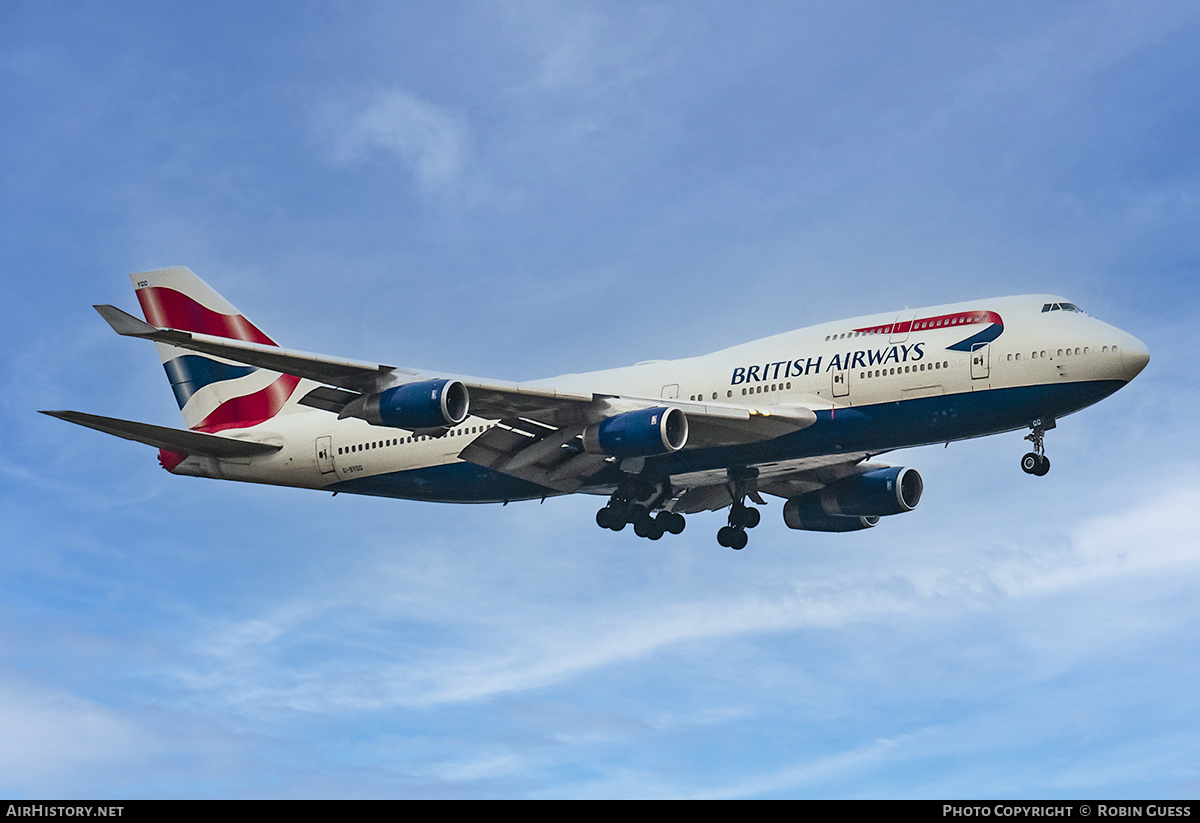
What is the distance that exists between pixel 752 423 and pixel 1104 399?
385 inches

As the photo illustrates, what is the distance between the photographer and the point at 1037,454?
36.5 metres

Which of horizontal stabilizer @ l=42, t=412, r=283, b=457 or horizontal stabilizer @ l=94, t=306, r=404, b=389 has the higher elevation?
horizontal stabilizer @ l=42, t=412, r=283, b=457

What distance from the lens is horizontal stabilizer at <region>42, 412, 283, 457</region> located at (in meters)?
38.3

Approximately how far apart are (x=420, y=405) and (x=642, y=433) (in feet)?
20.9

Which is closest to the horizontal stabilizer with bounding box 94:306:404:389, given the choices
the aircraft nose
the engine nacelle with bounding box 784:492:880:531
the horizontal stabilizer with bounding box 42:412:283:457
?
the horizontal stabilizer with bounding box 42:412:283:457

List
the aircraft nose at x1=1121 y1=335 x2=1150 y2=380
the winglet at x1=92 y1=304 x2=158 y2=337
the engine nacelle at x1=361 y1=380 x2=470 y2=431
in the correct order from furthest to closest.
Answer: the aircraft nose at x1=1121 y1=335 x2=1150 y2=380
the engine nacelle at x1=361 y1=380 x2=470 y2=431
the winglet at x1=92 y1=304 x2=158 y2=337

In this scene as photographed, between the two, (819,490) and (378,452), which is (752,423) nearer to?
(819,490)

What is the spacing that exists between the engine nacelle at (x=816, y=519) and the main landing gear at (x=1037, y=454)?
10.3 meters

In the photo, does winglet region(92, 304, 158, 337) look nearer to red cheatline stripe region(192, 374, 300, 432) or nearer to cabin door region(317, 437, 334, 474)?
cabin door region(317, 437, 334, 474)

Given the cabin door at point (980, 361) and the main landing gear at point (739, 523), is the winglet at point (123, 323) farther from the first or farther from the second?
the cabin door at point (980, 361)

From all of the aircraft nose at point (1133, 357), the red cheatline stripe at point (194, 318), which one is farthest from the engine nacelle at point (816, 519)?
the red cheatline stripe at point (194, 318)

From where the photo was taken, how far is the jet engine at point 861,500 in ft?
146

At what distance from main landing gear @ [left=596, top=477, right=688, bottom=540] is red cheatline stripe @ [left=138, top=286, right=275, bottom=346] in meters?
16.1
